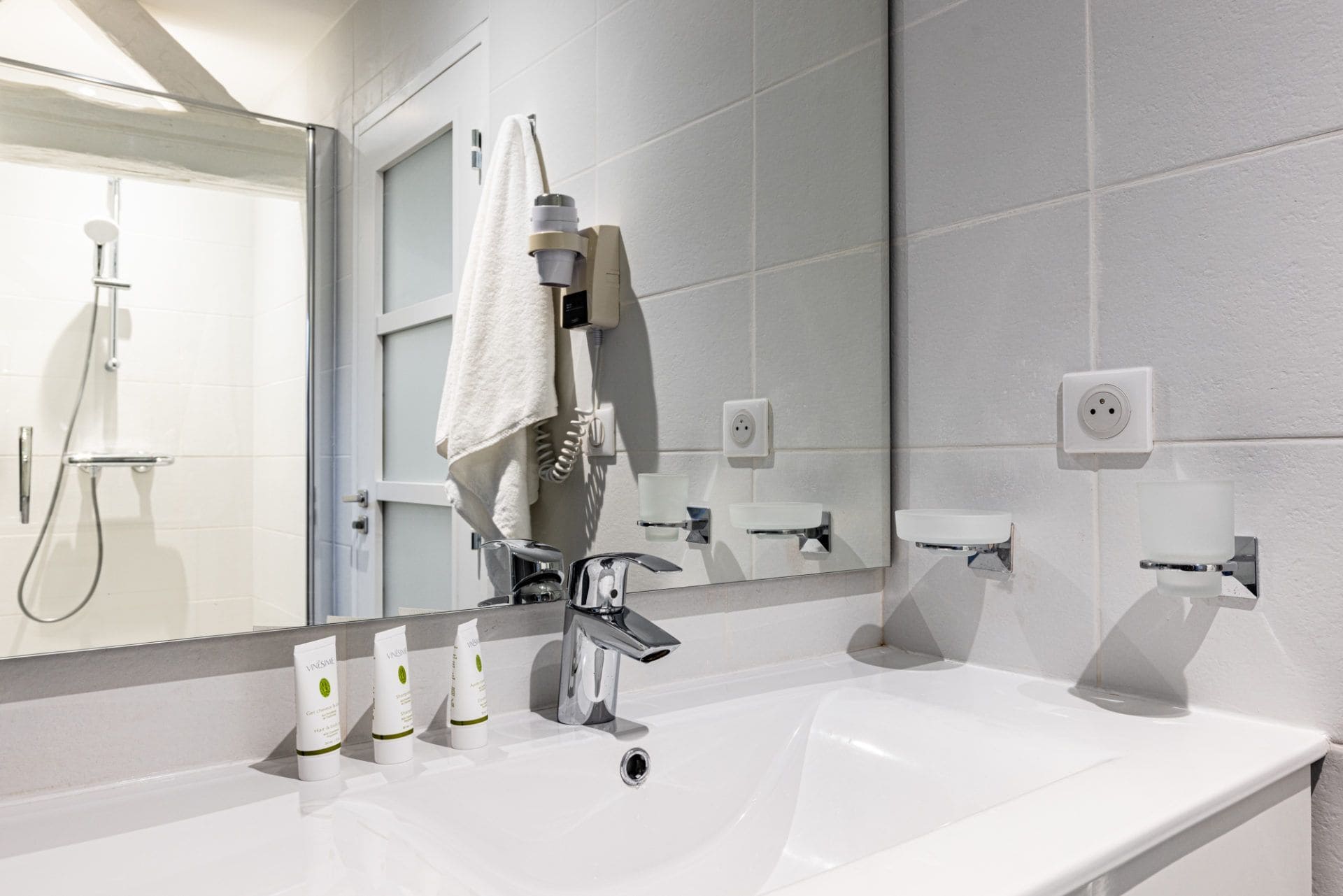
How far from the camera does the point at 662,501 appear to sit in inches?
40.1

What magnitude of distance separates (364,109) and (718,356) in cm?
49

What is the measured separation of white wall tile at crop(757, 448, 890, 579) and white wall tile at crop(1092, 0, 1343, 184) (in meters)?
0.46

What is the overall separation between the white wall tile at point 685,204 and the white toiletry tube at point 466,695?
44 centimetres

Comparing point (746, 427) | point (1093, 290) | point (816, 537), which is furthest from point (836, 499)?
point (1093, 290)

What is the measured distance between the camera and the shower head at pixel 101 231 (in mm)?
680

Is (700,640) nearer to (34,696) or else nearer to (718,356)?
(718,356)

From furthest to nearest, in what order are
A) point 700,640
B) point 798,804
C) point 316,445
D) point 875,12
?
1. point 875,12
2. point 700,640
3. point 798,804
4. point 316,445

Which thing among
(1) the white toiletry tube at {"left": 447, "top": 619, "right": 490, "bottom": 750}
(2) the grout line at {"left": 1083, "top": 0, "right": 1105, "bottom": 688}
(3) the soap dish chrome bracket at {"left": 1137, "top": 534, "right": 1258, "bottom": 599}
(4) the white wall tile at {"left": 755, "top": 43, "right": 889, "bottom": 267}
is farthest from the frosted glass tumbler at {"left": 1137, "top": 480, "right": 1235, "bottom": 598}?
(1) the white toiletry tube at {"left": 447, "top": 619, "right": 490, "bottom": 750}

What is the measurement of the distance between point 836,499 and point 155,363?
0.80 meters

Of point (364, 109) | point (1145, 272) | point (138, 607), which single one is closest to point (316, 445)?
point (138, 607)

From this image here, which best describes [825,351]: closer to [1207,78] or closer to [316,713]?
[1207,78]

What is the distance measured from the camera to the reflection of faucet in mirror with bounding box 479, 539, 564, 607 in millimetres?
887

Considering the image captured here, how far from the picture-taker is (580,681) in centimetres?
85

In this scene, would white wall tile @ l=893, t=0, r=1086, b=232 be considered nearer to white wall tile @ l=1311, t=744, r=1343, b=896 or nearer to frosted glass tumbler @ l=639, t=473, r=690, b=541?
frosted glass tumbler @ l=639, t=473, r=690, b=541
